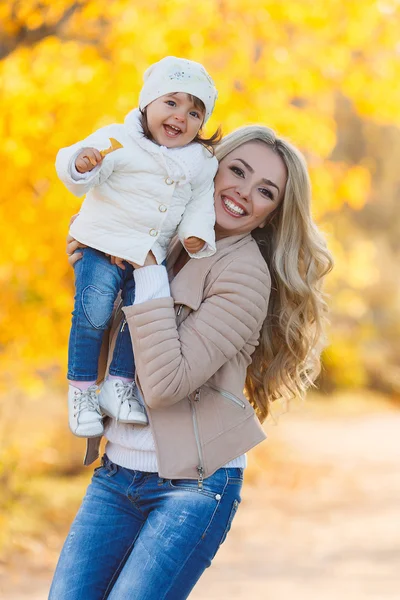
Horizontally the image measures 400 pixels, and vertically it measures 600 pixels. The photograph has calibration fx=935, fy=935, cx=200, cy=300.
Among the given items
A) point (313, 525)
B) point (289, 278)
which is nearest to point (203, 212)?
point (289, 278)

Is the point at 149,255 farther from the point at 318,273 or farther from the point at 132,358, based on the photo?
the point at 318,273

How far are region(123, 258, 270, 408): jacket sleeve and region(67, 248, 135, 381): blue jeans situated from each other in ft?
0.58

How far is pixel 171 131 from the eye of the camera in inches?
107

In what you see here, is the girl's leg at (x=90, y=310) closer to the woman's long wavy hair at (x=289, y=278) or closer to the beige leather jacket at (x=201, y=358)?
the beige leather jacket at (x=201, y=358)

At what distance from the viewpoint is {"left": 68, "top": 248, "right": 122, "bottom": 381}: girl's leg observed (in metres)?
2.70

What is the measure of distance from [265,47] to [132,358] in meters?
4.12

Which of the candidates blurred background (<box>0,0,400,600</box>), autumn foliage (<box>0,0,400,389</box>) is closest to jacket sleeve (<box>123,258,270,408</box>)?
autumn foliage (<box>0,0,400,389</box>)

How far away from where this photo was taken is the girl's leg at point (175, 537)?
242 centimetres

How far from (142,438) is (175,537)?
0.97 feet

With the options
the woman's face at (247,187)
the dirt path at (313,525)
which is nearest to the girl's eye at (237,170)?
the woman's face at (247,187)

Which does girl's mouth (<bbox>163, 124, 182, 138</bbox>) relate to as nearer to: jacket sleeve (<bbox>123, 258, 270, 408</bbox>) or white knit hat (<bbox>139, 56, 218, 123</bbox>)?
white knit hat (<bbox>139, 56, 218, 123</bbox>)

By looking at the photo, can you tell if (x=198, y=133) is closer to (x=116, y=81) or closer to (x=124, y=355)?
(x=124, y=355)

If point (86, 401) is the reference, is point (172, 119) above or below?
above

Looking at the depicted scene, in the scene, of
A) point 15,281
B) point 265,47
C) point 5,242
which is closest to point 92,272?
point 5,242
